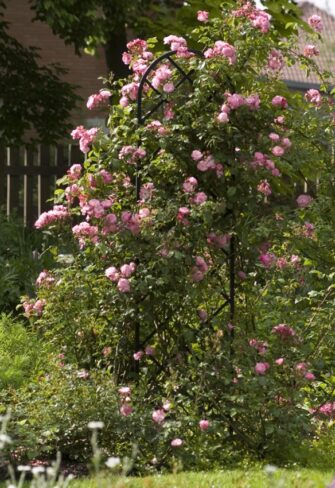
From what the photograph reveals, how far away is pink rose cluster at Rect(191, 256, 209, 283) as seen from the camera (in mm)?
6227

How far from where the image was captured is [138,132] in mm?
6504

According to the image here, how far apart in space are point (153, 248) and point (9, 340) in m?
1.77

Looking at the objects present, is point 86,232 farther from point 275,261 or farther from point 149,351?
point 275,261

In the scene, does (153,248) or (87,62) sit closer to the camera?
(153,248)

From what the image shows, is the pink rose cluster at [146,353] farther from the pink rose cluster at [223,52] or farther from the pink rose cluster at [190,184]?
the pink rose cluster at [223,52]

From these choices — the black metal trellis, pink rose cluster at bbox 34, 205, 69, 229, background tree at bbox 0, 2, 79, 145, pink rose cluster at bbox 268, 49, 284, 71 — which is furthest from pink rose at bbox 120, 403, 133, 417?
background tree at bbox 0, 2, 79, 145

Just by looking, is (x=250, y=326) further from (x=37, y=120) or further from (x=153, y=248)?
(x=37, y=120)

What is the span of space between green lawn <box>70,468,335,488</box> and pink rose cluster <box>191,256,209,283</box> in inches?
45.5

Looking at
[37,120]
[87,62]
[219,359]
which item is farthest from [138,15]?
[219,359]

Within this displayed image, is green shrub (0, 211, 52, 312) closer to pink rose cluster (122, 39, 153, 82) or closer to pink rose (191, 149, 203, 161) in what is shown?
pink rose cluster (122, 39, 153, 82)

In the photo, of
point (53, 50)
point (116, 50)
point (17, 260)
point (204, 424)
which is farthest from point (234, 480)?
point (53, 50)

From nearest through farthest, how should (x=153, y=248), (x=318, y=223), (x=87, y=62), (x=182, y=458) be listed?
1. (x=182, y=458)
2. (x=153, y=248)
3. (x=318, y=223)
4. (x=87, y=62)

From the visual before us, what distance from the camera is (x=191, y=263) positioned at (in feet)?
20.5

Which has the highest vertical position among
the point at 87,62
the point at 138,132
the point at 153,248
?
the point at 138,132
